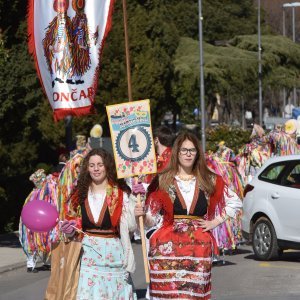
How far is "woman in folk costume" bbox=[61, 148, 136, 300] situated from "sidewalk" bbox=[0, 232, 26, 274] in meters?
7.49

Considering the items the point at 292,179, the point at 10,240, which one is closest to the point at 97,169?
the point at 292,179

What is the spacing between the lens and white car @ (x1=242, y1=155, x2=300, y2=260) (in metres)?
15.8

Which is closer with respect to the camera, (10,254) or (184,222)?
(184,222)

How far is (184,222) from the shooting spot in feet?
26.1

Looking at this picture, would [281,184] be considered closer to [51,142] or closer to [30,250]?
[30,250]

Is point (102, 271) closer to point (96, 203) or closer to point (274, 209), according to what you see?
point (96, 203)

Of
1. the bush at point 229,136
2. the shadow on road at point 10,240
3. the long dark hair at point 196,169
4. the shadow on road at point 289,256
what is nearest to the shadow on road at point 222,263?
the shadow on road at point 289,256

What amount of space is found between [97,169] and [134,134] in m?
0.85

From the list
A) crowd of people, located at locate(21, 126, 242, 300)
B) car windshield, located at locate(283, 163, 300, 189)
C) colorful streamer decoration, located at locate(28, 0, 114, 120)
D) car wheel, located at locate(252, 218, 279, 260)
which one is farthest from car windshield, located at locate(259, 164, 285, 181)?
crowd of people, located at locate(21, 126, 242, 300)

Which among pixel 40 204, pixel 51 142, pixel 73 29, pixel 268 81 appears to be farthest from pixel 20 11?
pixel 268 81

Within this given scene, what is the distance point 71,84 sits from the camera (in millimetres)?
15297

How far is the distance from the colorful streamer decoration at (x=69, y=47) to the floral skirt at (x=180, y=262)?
7.43 meters

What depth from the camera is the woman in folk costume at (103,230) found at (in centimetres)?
814

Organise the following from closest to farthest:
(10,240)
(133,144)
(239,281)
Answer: (133,144), (239,281), (10,240)
